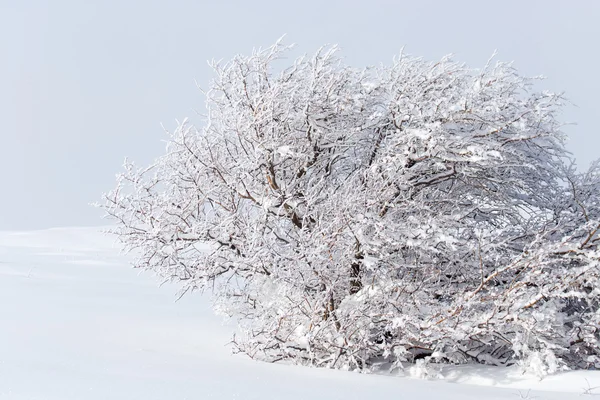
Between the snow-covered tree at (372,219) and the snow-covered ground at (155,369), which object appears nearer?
the snow-covered ground at (155,369)

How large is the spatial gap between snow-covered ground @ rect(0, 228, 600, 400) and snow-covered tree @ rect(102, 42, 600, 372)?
0.63 meters

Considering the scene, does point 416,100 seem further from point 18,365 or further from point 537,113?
point 18,365

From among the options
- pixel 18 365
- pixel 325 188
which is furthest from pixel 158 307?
pixel 18 365

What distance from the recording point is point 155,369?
4.59 meters

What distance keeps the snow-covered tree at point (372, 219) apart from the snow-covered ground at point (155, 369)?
63 centimetres

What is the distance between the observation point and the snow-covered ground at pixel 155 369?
3.80 m

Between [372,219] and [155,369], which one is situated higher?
[372,219]

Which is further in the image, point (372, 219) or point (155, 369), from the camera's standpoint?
point (372, 219)

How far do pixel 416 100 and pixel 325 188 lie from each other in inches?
67.0

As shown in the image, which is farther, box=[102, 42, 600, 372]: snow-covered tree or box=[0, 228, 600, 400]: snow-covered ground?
box=[102, 42, 600, 372]: snow-covered tree

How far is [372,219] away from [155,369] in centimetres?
284

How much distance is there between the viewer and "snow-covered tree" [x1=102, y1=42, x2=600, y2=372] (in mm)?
6344

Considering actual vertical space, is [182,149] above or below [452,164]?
above

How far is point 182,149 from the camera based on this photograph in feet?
24.0
